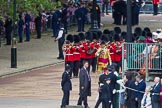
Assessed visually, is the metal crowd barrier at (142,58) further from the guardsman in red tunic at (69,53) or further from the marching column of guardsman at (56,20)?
the marching column of guardsman at (56,20)

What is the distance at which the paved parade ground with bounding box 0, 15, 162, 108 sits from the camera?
3216cm

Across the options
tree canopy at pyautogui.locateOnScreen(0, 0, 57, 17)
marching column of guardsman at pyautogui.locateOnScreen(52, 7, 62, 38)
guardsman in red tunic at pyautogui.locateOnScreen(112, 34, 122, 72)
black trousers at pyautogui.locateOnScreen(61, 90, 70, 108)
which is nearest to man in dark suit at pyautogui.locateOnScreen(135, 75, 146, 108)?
black trousers at pyautogui.locateOnScreen(61, 90, 70, 108)

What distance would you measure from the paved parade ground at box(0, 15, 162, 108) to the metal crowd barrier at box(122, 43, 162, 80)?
193cm

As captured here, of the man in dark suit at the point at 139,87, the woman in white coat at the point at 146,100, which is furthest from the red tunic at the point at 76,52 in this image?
the woman in white coat at the point at 146,100

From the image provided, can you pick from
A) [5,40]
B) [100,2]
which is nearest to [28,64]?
[5,40]

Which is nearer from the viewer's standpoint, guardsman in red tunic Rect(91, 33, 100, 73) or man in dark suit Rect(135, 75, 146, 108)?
man in dark suit Rect(135, 75, 146, 108)

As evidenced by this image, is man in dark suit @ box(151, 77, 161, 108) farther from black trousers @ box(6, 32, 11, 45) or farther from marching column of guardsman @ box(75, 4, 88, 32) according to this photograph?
marching column of guardsman @ box(75, 4, 88, 32)

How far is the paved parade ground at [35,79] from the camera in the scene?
105 feet

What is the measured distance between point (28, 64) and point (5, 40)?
33.8ft

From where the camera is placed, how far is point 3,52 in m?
48.0

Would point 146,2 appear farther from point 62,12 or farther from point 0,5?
point 0,5

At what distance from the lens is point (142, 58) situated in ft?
105

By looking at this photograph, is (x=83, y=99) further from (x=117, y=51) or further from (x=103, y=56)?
(x=117, y=51)

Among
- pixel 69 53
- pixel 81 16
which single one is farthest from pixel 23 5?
pixel 81 16
